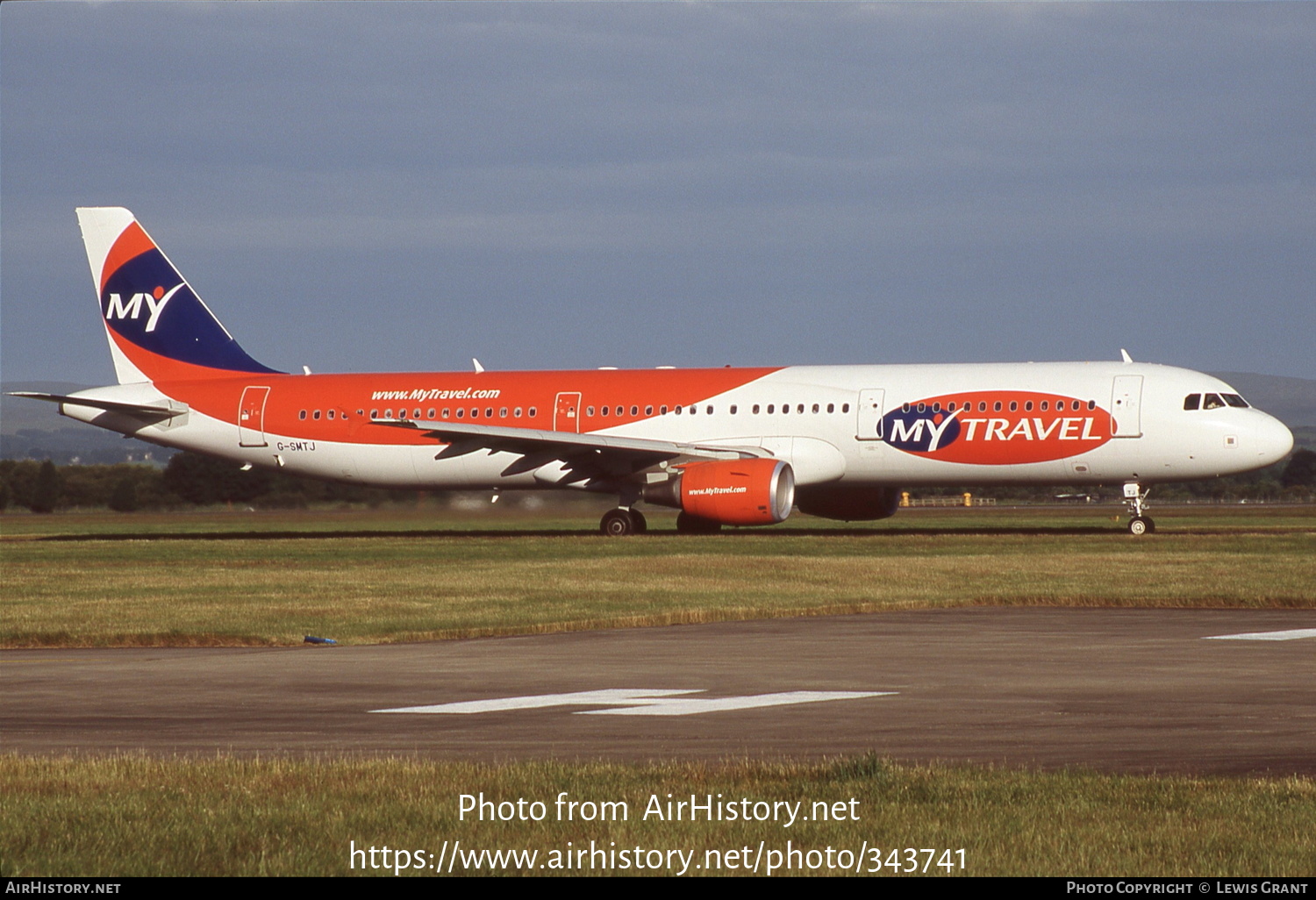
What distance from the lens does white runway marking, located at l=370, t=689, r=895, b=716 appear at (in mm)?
12461

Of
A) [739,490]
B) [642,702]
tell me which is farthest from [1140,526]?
[642,702]

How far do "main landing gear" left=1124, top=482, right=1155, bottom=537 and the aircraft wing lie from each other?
779cm

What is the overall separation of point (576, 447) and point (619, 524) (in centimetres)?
262

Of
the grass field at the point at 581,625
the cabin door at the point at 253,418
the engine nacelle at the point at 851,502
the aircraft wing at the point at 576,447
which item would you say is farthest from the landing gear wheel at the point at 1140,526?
the cabin door at the point at 253,418

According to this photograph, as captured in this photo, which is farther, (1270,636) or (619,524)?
(619,524)

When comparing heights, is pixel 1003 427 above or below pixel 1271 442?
below

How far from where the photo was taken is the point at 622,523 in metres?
40.4

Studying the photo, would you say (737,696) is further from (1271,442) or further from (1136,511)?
(1271,442)

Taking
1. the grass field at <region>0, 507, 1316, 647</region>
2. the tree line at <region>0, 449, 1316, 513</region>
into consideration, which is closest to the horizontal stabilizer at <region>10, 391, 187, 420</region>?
the grass field at <region>0, 507, 1316, 647</region>

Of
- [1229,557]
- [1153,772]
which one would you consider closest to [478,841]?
[1153,772]

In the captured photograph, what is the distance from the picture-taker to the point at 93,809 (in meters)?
8.46

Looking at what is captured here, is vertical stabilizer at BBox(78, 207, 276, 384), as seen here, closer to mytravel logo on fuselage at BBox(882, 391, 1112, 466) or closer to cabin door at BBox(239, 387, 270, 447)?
cabin door at BBox(239, 387, 270, 447)

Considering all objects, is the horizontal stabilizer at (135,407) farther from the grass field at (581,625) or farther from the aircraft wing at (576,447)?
the aircraft wing at (576,447)

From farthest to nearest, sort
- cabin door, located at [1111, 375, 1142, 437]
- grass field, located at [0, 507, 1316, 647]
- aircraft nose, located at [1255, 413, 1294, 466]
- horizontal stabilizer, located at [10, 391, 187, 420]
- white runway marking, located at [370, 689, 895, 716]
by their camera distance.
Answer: horizontal stabilizer, located at [10, 391, 187, 420] → aircraft nose, located at [1255, 413, 1294, 466] → cabin door, located at [1111, 375, 1142, 437] → grass field, located at [0, 507, 1316, 647] → white runway marking, located at [370, 689, 895, 716]
